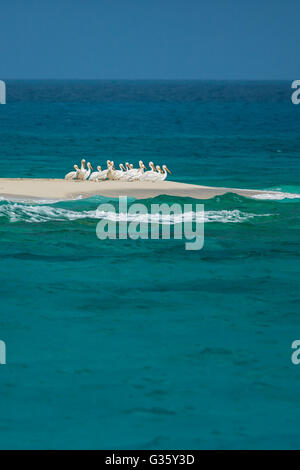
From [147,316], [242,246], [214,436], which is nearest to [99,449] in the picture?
[214,436]

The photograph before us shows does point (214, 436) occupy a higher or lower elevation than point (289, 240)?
lower

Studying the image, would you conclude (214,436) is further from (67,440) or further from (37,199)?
(37,199)

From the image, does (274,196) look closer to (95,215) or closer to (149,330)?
(95,215)

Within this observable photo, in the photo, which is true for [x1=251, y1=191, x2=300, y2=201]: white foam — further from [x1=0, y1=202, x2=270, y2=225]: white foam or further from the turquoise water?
[x1=0, y1=202, x2=270, y2=225]: white foam

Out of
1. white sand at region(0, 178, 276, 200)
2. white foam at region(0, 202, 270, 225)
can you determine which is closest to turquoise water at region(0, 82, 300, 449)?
white foam at region(0, 202, 270, 225)

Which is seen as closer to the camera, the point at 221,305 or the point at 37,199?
the point at 221,305

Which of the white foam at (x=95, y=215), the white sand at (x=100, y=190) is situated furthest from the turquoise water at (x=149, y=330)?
the white sand at (x=100, y=190)

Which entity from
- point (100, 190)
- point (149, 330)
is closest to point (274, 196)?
point (100, 190)
